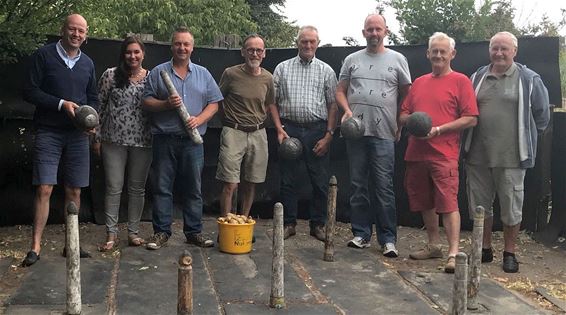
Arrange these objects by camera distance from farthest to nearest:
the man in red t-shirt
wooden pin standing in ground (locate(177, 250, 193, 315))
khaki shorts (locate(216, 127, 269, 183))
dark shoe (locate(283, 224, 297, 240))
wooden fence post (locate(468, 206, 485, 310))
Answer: dark shoe (locate(283, 224, 297, 240)) < khaki shorts (locate(216, 127, 269, 183)) < the man in red t-shirt < wooden fence post (locate(468, 206, 485, 310)) < wooden pin standing in ground (locate(177, 250, 193, 315))

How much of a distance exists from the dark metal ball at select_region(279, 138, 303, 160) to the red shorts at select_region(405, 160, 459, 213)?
1.02 meters

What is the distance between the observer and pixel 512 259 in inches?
210

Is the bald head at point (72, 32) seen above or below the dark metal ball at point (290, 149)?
above

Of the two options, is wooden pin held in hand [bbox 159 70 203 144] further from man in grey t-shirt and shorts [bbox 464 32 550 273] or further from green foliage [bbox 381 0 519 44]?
green foliage [bbox 381 0 519 44]

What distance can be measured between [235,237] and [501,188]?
2.31 m

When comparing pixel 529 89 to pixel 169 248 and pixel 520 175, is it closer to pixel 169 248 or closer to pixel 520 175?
pixel 520 175

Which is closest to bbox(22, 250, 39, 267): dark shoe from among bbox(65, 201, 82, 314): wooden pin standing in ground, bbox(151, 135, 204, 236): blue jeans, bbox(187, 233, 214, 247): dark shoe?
bbox(151, 135, 204, 236): blue jeans

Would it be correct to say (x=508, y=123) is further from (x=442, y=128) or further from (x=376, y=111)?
(x=376, y=111)

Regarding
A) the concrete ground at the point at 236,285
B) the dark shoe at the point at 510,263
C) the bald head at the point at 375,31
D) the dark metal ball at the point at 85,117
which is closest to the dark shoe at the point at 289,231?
the concrete ground at the point at 236,285

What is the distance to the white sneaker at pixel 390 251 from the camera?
560 centimetres

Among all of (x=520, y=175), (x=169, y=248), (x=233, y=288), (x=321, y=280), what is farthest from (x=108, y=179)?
(x=520, y=175)

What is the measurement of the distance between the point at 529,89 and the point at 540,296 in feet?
5.52

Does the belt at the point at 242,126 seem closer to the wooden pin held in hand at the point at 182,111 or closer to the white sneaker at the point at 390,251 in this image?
the wooden pin held in hand at the point at 182,111

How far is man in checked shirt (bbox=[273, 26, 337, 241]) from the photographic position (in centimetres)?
591
